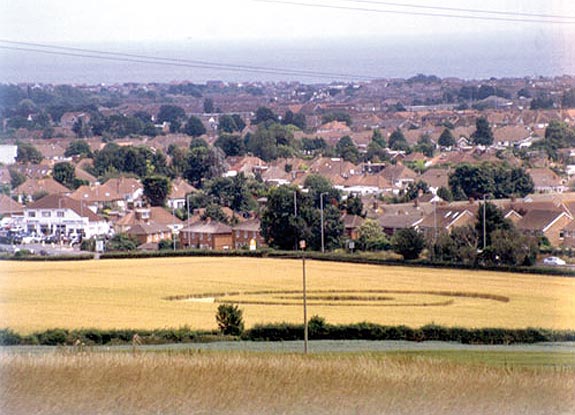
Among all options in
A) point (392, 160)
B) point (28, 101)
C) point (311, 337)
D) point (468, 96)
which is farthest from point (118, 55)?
point (392, 160)

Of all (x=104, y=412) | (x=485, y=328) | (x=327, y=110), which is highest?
(x=327, y=110)

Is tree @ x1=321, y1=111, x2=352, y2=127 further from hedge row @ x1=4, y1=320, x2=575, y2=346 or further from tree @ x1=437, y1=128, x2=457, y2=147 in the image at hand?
hedge row @ x1=4, y1=320, x2=575, y2=346

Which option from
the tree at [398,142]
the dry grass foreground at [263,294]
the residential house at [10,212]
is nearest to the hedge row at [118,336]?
the dry grass foreground at [263,294]

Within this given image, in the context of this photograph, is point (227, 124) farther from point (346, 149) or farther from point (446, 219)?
point (346, 149)

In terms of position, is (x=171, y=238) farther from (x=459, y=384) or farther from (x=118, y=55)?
(x=459, y=384)

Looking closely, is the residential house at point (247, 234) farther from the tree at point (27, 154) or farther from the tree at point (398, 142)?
the tree at point (398, 142)

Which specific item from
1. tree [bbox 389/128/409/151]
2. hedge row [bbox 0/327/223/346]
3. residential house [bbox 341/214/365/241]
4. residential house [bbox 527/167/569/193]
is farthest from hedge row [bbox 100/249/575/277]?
tree [bbox 389/128/409/151]
